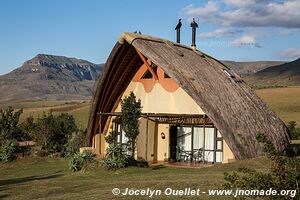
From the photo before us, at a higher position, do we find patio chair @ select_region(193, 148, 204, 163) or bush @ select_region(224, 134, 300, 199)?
bush @ select_region(224, 134, 300, 199)

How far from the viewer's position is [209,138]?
73.7ft

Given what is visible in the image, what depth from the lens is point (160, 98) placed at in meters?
23.8

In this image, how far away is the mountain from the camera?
440 feet

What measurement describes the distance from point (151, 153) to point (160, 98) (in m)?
2.94

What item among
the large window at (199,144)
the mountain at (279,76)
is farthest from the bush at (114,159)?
the mountain at (279,76)

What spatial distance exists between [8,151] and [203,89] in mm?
11755

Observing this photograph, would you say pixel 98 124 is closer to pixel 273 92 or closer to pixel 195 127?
pixel 195 127


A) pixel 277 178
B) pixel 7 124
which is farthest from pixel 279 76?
pixel 277 178

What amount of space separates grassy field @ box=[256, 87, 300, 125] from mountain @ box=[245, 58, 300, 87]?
56641 millimetres

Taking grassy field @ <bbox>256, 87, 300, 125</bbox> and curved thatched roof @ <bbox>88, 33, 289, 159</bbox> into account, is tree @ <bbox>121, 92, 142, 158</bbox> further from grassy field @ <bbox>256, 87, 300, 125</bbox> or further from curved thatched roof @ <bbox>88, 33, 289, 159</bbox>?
grassy field @ <bbox>256, 87, 300, 125</bbox>

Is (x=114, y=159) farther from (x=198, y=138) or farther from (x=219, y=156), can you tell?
(x=219, y=156)

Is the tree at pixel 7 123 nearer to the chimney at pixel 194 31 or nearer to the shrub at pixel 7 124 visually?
the shrub at pixel 7 124

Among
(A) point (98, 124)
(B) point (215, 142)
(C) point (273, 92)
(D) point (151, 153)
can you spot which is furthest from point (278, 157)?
(C) point (273, 92)

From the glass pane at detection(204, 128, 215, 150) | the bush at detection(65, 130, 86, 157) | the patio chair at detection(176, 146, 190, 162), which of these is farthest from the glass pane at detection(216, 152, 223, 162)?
the bush at detection(65, 130, 86, 157)
